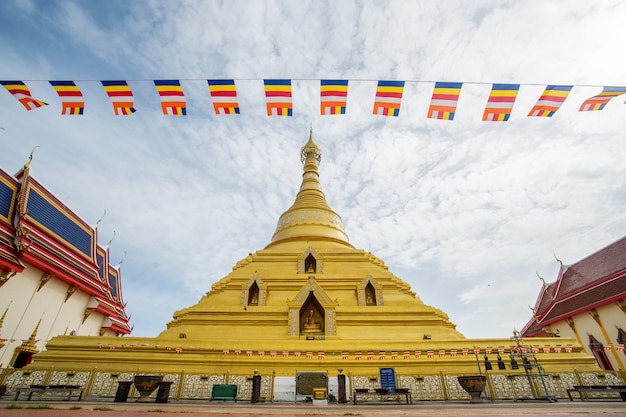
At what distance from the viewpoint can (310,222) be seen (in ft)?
81.4

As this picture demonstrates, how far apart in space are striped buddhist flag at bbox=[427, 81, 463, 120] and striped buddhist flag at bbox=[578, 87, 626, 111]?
13.7 ft

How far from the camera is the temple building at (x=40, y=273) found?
47.9 feet

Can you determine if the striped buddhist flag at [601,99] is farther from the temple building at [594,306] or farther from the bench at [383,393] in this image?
the bench at [383,393]

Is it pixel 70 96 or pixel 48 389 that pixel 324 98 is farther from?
pixel 48 389

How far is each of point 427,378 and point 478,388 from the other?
1.77 meters

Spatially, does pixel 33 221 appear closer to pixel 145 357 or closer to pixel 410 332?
pixel 145 357

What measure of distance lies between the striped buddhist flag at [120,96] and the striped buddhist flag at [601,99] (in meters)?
15.1

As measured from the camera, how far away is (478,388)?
30.8 feet

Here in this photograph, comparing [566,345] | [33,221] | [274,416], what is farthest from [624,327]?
[33,221]

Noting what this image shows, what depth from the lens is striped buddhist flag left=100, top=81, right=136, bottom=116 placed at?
1088 cm

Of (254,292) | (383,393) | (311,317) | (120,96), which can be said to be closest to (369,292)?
(311,317)

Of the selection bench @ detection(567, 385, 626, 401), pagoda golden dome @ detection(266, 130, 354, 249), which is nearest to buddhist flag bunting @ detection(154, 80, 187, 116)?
pagoda golden dome @ detection(266, 130, 354, 249)

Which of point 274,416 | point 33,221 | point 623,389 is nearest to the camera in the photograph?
point 274,416

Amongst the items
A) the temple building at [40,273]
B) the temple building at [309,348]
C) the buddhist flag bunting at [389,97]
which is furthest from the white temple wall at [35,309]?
the buddhist flag bunting at [389,97]
